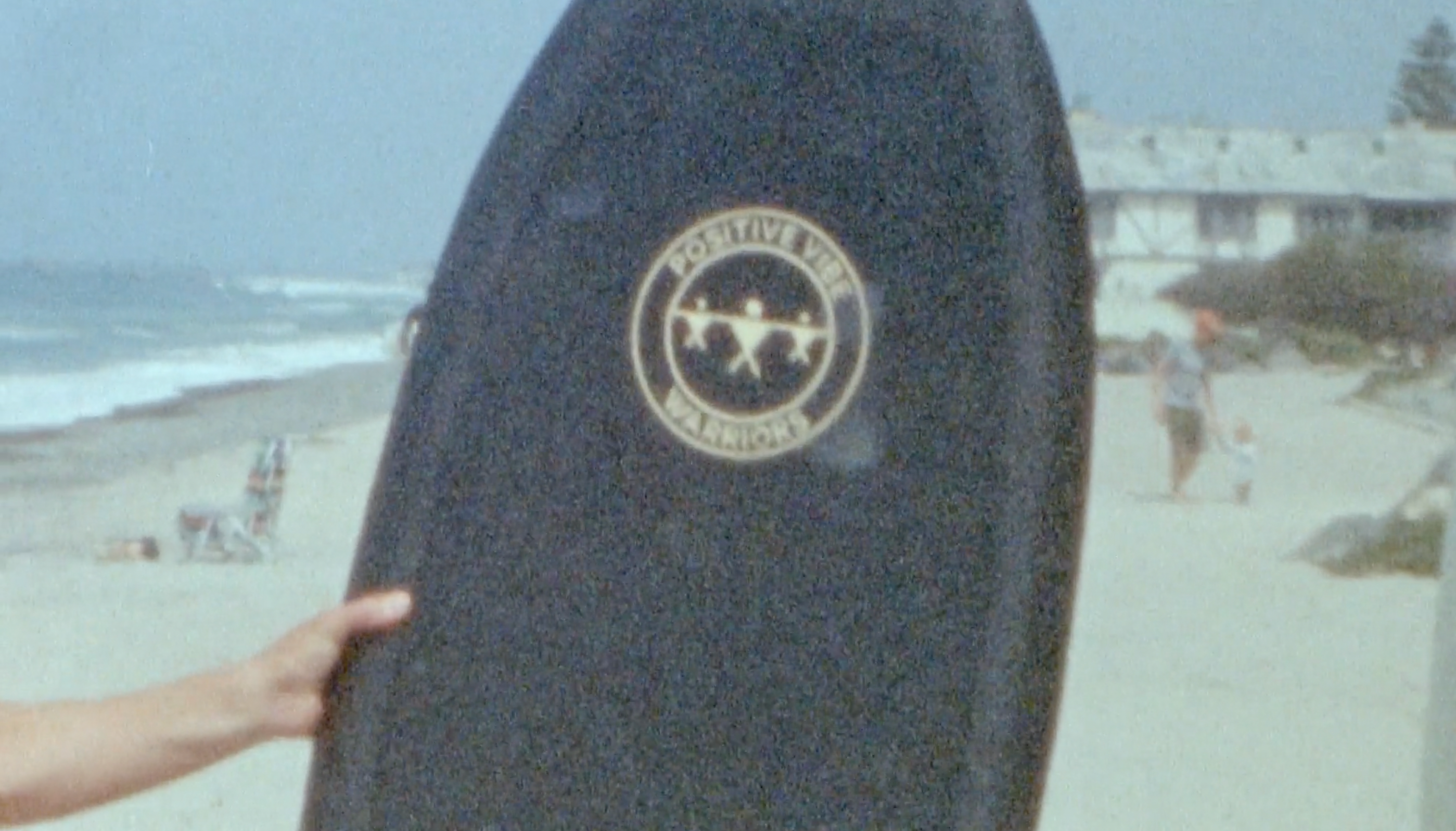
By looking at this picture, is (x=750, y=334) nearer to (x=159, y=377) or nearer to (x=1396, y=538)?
(x=1396, y=538)

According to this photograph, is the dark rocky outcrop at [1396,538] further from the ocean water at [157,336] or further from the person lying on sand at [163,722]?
the person lying on sand at [163,722]

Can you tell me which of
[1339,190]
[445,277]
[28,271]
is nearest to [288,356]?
[28,271]

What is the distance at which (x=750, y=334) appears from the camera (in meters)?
1.08

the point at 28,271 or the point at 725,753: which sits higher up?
the point at 28,271

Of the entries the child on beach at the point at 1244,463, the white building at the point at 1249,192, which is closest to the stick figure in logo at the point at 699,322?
the white building at the point at 1249,192

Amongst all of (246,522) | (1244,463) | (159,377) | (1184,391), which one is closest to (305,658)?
(1184,391)

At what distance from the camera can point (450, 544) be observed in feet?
3.70

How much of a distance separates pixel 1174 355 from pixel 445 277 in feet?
9.43

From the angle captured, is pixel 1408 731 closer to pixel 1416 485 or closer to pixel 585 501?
pixel 1416 485

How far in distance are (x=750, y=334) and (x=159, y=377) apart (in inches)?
389

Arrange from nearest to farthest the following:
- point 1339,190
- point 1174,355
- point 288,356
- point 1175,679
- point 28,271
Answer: point 1339,190
point 1175,679
point 1174,355
point 28,271
point 288,356

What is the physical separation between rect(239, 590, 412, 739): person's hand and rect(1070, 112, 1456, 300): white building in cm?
172

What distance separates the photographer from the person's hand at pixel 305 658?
1.12 meters

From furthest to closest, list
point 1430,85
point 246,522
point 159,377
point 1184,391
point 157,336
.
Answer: point 157,336 < point 159,377 < point 246,522 < point 1184,391 < point 1430,85
